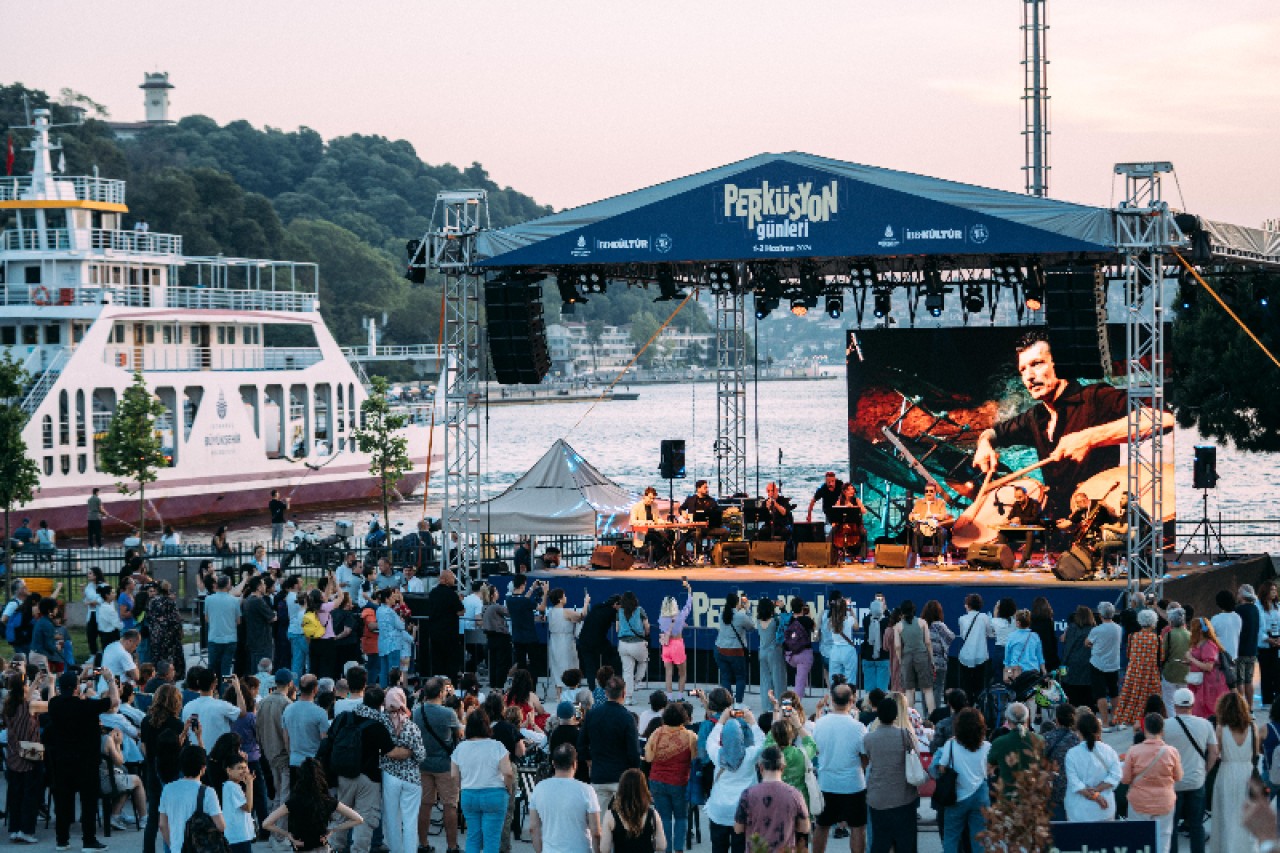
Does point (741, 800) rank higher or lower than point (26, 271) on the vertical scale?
lower

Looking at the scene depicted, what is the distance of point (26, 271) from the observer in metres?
58.8

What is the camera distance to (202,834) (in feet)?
32.5

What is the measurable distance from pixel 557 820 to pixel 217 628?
9.39m

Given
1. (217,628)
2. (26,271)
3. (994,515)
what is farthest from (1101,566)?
(26,271)

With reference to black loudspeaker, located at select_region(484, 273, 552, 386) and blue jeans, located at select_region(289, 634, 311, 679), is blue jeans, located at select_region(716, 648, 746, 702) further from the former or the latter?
black loudspeaker, located at select_region(484, 273, 552, 386)

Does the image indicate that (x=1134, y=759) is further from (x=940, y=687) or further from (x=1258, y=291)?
(x=1258, y=291)

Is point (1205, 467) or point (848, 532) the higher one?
point (1205, 467)

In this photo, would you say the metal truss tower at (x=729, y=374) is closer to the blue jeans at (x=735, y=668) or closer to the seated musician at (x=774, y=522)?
the seated musician at (x=774, y=522)

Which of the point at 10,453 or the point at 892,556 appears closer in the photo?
the point at 892,556

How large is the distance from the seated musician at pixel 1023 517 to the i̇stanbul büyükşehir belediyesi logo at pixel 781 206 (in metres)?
5.85

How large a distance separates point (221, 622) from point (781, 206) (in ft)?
27.0

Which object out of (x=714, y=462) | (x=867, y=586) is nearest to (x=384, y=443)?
(x=867, y=586)

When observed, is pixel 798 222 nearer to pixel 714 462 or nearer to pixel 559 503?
pixel 559 503

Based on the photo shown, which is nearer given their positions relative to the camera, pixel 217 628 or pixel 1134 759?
pixel 1134 759
